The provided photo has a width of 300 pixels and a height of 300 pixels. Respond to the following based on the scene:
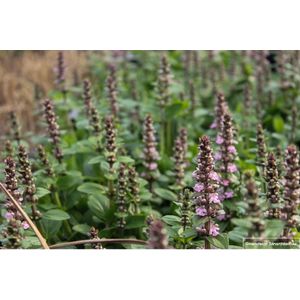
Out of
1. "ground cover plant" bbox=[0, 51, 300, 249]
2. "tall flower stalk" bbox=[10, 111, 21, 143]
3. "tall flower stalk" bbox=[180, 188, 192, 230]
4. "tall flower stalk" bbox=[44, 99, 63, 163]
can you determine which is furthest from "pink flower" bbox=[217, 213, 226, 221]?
"tall flower stalk" bbox=[10, 111, 21, 143]

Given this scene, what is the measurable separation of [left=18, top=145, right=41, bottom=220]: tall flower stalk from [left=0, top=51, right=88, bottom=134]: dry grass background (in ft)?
4.90

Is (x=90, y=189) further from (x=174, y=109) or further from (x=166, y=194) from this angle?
(x=174, y=109)

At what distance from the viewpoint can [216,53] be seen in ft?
15.2

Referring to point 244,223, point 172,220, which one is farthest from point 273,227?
point 172,220

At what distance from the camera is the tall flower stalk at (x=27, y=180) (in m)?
2.18

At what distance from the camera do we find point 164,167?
3.04m

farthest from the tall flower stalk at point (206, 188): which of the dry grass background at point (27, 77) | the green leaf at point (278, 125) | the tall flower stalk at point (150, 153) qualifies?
the dry grass background at point (27, 77)

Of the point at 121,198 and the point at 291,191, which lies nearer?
the point at 291,191

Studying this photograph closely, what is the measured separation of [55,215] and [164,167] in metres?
0.81

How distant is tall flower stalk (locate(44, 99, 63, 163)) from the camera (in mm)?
2635

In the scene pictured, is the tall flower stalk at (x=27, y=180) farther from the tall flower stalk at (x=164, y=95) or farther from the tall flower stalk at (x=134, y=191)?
the tall flower stalk at (x=164, y=95)

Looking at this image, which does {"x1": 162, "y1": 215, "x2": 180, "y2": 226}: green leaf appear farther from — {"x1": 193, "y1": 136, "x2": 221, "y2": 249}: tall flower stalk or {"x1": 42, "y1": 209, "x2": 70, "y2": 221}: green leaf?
{"x1": 42, "y1": 209, "x2": 70, "y2": 221}: green leaf

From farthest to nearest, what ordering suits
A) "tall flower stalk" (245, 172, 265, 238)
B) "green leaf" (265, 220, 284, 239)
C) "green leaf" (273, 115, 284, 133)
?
1. "green leaf" (273, 115, 284, 133)
2. "green leaf" (265, 220, 284, 239)
3. "tall flower stalk" (245, 172, 265, 238)
